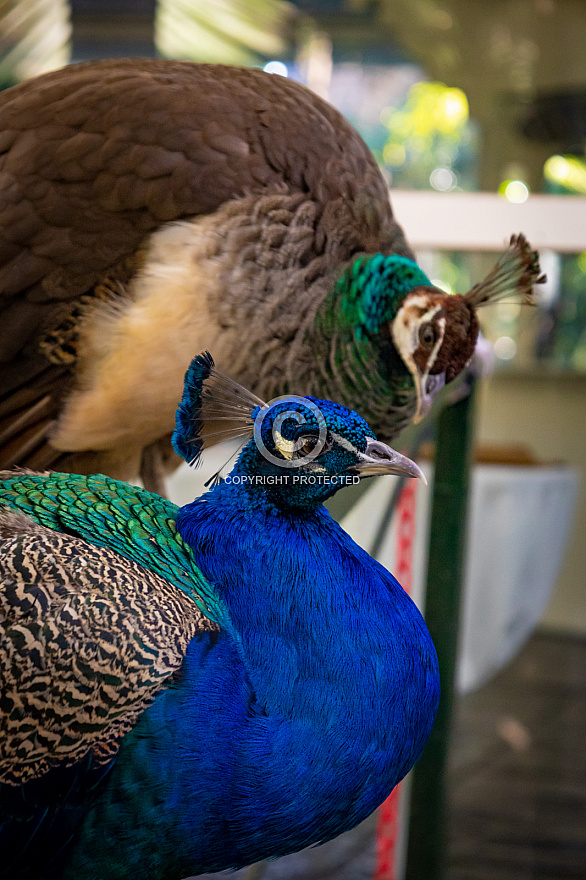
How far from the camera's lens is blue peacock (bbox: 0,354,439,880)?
0.32 metres

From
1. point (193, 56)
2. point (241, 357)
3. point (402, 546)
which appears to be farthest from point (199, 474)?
point (193, 56)

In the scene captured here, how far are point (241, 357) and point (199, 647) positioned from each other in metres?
0.40

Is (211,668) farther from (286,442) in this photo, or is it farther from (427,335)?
(427,335)

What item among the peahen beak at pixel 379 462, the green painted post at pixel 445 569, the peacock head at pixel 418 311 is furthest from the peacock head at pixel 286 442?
the green painted post at pixel 445 569

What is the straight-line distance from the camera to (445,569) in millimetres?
1071

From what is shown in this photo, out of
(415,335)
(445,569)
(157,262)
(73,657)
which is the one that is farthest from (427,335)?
(445,569)

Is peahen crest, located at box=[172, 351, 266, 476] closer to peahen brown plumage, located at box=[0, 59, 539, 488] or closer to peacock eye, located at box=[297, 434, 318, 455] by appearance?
peacock eye, located at box=[297, 434, 318, 455]

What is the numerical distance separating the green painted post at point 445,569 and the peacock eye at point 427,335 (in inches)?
17.6

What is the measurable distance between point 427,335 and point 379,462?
10.5 inches

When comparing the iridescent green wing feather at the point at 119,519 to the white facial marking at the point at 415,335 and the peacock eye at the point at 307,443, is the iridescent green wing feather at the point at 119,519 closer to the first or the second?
the peacock eye at the point at 307,443

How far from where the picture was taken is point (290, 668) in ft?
1.12

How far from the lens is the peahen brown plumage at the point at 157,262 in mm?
691

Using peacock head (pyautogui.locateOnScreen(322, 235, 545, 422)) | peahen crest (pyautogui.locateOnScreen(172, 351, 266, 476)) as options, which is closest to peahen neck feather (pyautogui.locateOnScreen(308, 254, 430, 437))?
peacock head (pyautogui.locateOnScreen(322, 235, 545, 422))

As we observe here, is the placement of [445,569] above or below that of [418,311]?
below
